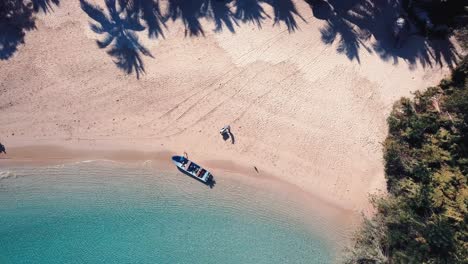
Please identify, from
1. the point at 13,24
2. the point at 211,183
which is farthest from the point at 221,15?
the point at 13,24

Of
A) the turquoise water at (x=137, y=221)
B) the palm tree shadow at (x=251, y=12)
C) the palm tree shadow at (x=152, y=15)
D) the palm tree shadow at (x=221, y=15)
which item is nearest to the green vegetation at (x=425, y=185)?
the turquoise water at (x=137, y=221)

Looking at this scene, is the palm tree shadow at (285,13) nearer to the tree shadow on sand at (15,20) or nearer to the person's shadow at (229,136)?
the person's shadow at (229,136)

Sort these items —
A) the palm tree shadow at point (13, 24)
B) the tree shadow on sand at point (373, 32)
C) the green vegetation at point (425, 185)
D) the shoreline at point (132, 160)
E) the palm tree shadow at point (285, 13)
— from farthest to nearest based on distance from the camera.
→ 1. the shoreline at point (132, 160)
2. the palm tree shadow at point (285, 13)
3. the tree shadow on sand at point (373, 32)
4. the palm tree shadow at point (13, 24)
5. the green vegetation at point (425, 185)

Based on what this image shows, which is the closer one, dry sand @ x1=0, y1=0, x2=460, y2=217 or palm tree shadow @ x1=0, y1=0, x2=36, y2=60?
palm tree shadow @ x1=0, y1=0, x2=36, y2=60

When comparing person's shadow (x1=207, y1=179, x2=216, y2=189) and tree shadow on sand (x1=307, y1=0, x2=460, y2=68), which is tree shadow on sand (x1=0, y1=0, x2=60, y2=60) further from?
tree shadow on sand (x1=307, y1=0, x2=460, y2=68)

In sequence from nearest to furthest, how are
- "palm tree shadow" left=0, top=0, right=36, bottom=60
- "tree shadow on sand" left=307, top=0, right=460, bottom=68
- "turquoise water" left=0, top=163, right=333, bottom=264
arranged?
"palm tree shadow" left=0, top=0, right=36, bottom=60, "tree shadow on sand" left=307, top=0, right=460, bottom=68, "turquoise water" left=0, top=163, right=333, bottom=264

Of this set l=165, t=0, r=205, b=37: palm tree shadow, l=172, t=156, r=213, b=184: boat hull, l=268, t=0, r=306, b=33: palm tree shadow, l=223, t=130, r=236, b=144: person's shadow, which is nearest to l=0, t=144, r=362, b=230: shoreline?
l=172, t=156, r=213, b=184: boat hull

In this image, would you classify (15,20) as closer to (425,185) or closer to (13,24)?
(13,24)
